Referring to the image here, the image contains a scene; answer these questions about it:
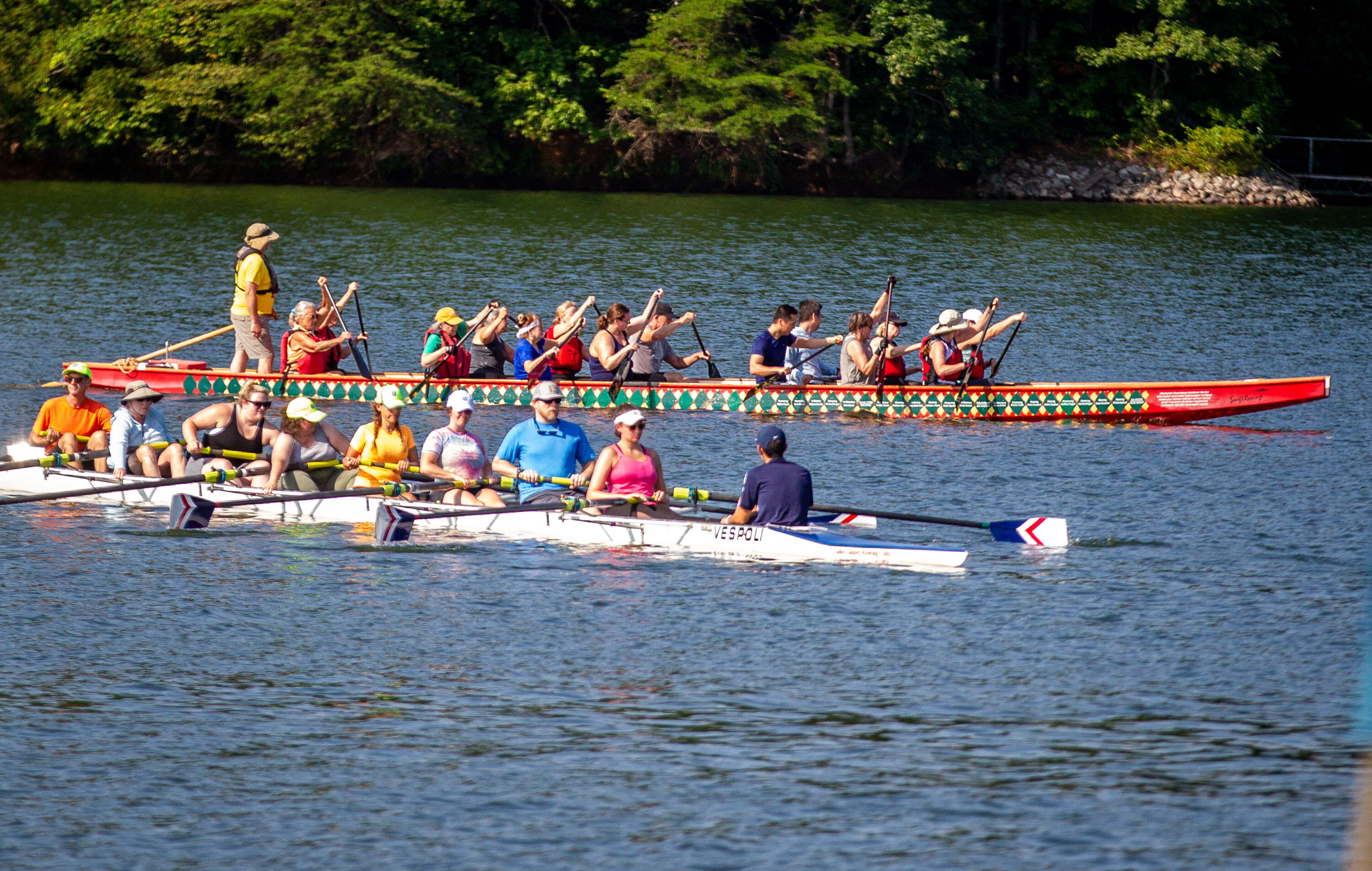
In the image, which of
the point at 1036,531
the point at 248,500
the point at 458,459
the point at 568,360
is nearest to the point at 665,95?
the point at 568,360

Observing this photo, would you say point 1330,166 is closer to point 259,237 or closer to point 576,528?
point 259,237

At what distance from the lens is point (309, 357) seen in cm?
2184

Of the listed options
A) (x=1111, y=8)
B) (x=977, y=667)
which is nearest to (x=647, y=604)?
(x=977, y=667)

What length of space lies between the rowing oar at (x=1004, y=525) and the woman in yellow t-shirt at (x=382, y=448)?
271 cm

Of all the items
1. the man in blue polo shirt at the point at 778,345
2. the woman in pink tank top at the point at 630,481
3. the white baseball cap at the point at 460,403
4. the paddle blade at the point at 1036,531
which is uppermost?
the man in blue polo shirt at the point at 778,345

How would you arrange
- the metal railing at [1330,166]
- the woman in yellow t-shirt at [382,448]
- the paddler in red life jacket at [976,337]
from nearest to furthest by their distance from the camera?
the woman in yellow t-shirt at [382,448]
the paddler in red life jacket at [976,337]
the metal railing at [1330,166]

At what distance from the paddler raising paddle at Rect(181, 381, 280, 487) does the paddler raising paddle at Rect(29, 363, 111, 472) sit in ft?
3.62

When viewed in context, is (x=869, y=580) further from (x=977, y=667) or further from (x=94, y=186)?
(x=94, y=186)

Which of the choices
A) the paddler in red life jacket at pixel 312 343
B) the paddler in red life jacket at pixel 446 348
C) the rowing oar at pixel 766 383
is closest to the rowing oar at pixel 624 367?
the rowing oar at pixel 766 383

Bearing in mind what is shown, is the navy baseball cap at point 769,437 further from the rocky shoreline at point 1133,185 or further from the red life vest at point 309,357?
the rocky shoreline at point 1133,185

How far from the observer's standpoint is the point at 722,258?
38500 mm

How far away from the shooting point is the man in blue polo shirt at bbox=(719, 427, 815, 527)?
1420 cm

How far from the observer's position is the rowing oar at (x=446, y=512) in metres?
14.5

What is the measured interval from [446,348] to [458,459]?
620 cm
